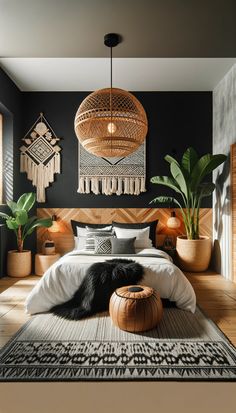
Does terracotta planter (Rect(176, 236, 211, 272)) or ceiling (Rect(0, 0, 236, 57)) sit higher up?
ceiling (Rect(0, 0, 236, 57))

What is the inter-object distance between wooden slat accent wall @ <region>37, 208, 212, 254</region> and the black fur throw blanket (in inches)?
90.0

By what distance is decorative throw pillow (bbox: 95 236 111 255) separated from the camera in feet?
13.6

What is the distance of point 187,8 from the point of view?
211cm

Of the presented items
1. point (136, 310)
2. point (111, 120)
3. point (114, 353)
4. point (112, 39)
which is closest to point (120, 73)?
point (112, 39)

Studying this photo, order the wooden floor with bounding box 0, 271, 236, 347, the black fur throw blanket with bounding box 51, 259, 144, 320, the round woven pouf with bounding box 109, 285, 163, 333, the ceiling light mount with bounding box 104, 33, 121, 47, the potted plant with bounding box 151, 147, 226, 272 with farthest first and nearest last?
the potted plant with bounding box 151, 147, 226, 272 → the black fur throw blanket with bounding box 51, 259, 144, 320 → the wooden floor with bounding box 0, 271, 236, 347 → the round woven pouf with bounding box 109, 285, 163, 333 → the ceiling light mount with bounding box 104, 33, 121, 47

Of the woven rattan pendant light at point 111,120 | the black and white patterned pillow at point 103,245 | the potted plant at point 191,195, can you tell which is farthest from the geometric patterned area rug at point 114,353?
the potted plant at point 191,195

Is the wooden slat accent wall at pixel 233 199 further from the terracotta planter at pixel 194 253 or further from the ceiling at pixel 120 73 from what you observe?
the ceiling at pixel 120 73

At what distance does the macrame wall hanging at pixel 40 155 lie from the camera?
546cm

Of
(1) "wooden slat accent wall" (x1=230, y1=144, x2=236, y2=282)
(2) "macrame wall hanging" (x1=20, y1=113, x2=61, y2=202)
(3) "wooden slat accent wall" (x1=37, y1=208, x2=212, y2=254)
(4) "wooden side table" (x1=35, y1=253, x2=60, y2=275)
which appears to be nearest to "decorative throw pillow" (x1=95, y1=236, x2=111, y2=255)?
(4) "wooden side table" (x1=35, y1=253, x2=60, y2=275)

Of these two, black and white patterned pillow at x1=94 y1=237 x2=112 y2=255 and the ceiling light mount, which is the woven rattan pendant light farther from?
black and white patterned pillow at x1=94 y1=237 x2=112 y2=255

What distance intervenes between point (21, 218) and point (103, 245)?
4.65ft

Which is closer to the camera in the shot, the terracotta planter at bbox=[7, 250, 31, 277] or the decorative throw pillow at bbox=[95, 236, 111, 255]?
the decorative throw pillow at bbox=[95, 236, 111, 255]

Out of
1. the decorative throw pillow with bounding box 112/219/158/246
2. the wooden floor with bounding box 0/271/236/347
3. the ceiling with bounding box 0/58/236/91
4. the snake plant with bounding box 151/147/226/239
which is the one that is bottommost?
the wooden floor with bounding box 0/271/236/347

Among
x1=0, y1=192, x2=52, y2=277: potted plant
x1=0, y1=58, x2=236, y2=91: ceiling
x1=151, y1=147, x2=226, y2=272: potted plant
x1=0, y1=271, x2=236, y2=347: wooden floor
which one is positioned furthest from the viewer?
x1=151, y1=147, x2=226, y2=272: potted plant
